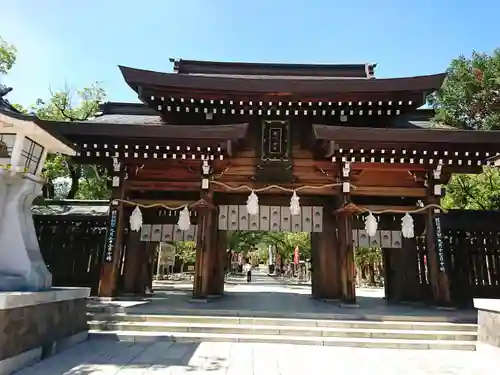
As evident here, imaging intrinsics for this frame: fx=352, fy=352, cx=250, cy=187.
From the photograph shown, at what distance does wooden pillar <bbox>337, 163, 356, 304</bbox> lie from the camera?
30.6 feet

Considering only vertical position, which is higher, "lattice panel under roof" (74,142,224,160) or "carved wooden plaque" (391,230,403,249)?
"lattice panel under roof" (74,142,224,160)

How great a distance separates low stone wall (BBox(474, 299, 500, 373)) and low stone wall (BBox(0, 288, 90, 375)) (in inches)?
279

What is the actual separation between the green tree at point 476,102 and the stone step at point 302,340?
10285 mm

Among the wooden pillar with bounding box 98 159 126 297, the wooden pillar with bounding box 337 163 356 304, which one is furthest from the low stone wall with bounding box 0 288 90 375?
the wooden pillar with bounding box 337 163 356 304

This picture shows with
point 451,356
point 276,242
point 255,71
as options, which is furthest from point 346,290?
point 276,242

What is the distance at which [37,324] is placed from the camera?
211 inches

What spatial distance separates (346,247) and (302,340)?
10.4 ft

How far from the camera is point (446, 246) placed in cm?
1121

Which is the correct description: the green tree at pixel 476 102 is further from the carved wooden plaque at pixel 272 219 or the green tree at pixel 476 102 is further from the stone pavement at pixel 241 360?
the stone pavement at pixel 241 360

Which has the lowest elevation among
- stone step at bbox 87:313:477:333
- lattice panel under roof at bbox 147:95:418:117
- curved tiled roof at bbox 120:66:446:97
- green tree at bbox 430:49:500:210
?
stone step at bbox 87:313:477:333

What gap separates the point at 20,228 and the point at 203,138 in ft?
15.5

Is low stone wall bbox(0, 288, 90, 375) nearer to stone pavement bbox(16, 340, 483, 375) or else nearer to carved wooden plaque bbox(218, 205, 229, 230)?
stone pavement bbox(16, 340, 483, 375)

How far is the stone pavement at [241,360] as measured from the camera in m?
5.07

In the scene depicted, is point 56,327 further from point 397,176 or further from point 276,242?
point 276,242
